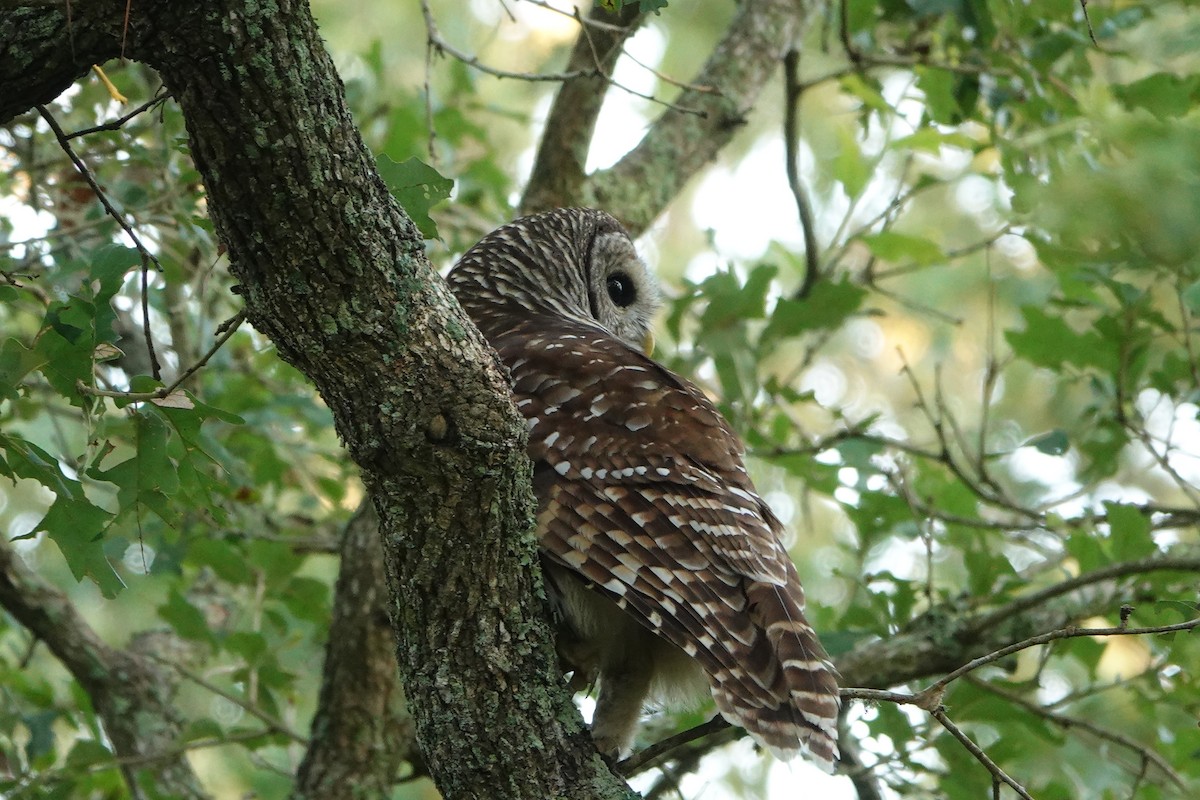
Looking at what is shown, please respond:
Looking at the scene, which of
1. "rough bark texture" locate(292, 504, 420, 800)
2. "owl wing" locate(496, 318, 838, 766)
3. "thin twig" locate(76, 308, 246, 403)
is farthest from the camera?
"rough bark texture" locate(292, 504, 420, 800)

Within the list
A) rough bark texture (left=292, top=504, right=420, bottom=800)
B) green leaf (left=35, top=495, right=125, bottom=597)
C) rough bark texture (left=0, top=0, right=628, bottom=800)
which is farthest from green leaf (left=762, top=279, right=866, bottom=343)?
green leaf (left=35, top=495, right=125, bottom=597)

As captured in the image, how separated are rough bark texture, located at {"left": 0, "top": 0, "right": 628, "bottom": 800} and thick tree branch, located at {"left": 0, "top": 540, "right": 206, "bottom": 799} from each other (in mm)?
1939

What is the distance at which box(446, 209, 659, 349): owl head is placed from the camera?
4.10 metres

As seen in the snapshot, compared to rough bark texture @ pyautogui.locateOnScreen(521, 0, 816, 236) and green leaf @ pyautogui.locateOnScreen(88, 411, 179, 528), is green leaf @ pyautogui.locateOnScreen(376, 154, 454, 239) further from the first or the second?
rough bark texture @ pyautogui.locateOnScreen(521, 0, 816, 236)

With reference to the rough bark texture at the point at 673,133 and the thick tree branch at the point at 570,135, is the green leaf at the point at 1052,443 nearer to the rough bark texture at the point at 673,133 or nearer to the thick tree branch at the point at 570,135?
the rough bark texture at the point at 673,133

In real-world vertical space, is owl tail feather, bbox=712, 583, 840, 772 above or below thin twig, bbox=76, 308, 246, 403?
below

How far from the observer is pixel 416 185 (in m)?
2.45

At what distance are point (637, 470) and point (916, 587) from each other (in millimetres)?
1492

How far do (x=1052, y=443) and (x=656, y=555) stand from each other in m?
1.80

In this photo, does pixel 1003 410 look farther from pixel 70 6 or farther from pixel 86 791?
pixel 70 6

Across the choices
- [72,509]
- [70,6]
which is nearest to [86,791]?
[72,509]

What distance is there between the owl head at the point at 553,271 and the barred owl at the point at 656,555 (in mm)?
640

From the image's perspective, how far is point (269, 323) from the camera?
6.84 ft

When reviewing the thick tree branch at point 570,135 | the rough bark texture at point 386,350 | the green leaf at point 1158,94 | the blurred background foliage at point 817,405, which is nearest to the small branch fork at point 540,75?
the blurred background foliage at point 817,405
